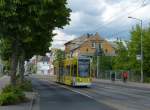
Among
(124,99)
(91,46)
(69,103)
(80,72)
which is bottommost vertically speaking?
(69,103)

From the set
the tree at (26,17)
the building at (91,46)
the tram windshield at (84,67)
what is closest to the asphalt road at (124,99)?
the tree at (26,17)

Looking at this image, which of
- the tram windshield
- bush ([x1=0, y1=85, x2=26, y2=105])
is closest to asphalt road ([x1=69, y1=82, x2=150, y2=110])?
bush ([x1=0, y1=85, x2=26, y2=105])

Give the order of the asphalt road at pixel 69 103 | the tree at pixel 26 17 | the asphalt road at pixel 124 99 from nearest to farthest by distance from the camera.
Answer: the asphalt road at pixel 69 103, the asphalt road at pixel 124 99, the tree at pixel 26 17

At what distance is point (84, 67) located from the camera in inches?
1965

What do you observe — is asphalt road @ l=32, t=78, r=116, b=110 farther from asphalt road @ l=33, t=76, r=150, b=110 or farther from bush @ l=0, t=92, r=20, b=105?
bush @ l=0, t=92, r=20, b=105

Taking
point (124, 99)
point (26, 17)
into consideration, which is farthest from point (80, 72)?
point (26, 17)

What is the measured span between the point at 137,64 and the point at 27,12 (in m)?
53.4

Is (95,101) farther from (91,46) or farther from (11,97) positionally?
(91,46)

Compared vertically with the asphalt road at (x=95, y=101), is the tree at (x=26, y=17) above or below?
above

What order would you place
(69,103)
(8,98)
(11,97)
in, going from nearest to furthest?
(8,98) < (11,97) < (69,103)

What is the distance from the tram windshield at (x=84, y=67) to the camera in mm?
49781

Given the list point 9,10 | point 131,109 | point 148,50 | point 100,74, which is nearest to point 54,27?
point 9,10

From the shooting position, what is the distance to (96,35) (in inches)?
6368

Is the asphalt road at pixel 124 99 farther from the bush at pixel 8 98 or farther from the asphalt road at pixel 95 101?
the bush at pixel 8 98
